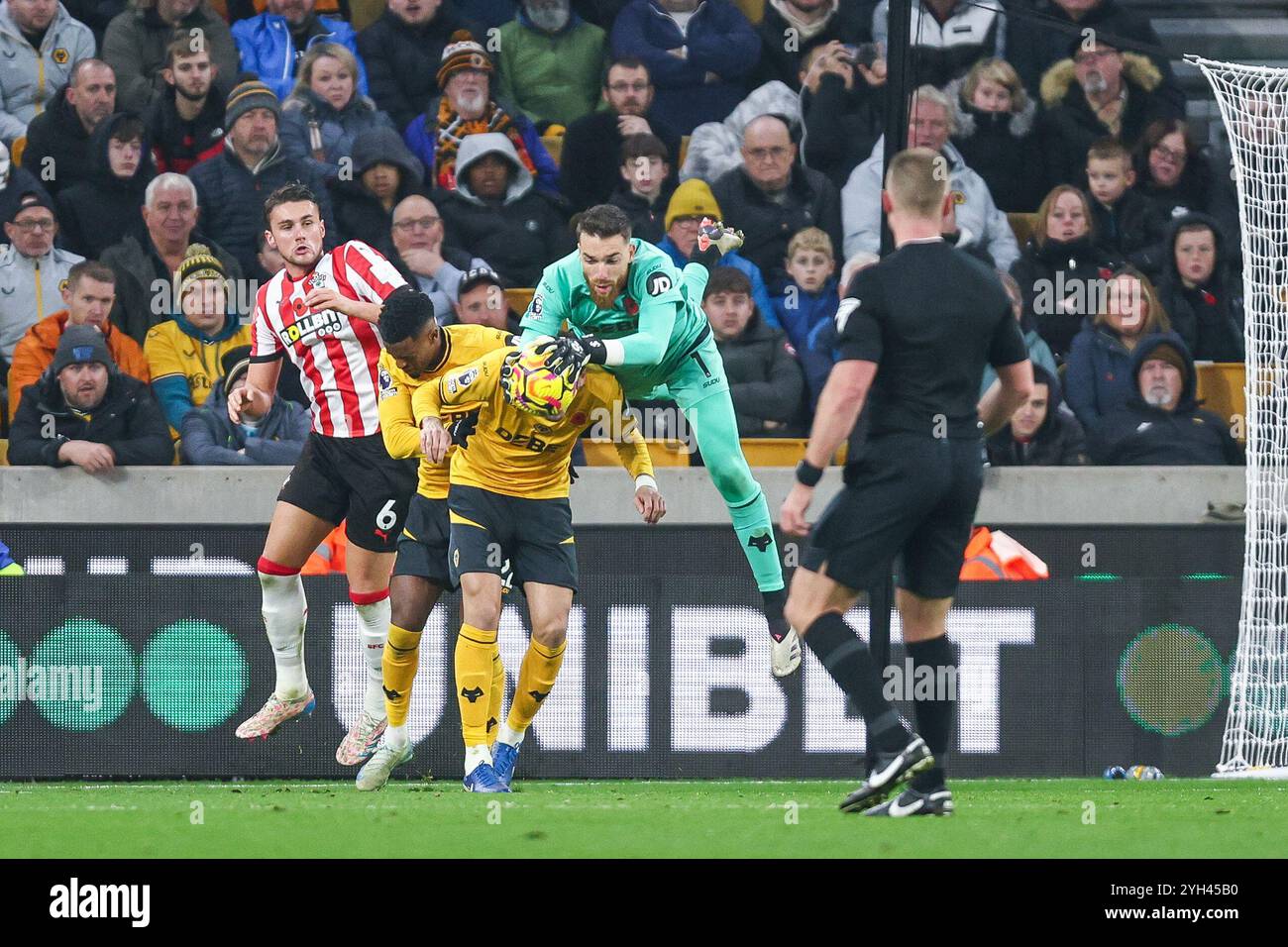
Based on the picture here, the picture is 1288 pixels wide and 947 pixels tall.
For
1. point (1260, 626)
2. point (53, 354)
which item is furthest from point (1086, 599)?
point (53, 354)

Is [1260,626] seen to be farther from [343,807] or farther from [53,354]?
[53,354]

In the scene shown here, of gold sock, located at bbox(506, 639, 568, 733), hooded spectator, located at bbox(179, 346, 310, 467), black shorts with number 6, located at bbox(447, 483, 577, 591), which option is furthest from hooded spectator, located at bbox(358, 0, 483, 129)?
gold sock, located at bbox(506, 639, 568, 733)

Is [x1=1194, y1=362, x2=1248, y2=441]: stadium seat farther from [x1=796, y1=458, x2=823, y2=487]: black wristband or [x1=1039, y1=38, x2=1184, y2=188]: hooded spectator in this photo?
[x1=796, y1=458, x2=823, y2=487]: black wristband

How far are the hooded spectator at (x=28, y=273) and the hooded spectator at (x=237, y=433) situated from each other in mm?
1321

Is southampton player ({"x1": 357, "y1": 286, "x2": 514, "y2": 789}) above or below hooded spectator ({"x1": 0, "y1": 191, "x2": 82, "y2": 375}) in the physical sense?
below

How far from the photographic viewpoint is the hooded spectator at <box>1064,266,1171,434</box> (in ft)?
38.6

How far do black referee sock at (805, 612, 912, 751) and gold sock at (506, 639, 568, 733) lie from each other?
1743mm

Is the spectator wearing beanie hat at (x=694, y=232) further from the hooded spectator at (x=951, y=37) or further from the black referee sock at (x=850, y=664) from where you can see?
the black referee sock at (x=850, y=664)

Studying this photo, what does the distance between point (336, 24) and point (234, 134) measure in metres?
1.20

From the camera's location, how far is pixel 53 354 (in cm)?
1139

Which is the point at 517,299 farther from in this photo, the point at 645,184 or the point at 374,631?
the point at 374,631

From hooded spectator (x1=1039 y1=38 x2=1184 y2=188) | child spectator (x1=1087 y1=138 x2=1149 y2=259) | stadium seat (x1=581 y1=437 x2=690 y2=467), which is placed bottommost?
stadium seat (x1=581 y1=437 x2=690 y2=467)

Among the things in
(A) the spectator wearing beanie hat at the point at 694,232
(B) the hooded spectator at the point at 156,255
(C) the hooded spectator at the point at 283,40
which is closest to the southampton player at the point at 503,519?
(A) the spectator wearing beanie hat at the point at 694,232

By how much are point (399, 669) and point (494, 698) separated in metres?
0.92
